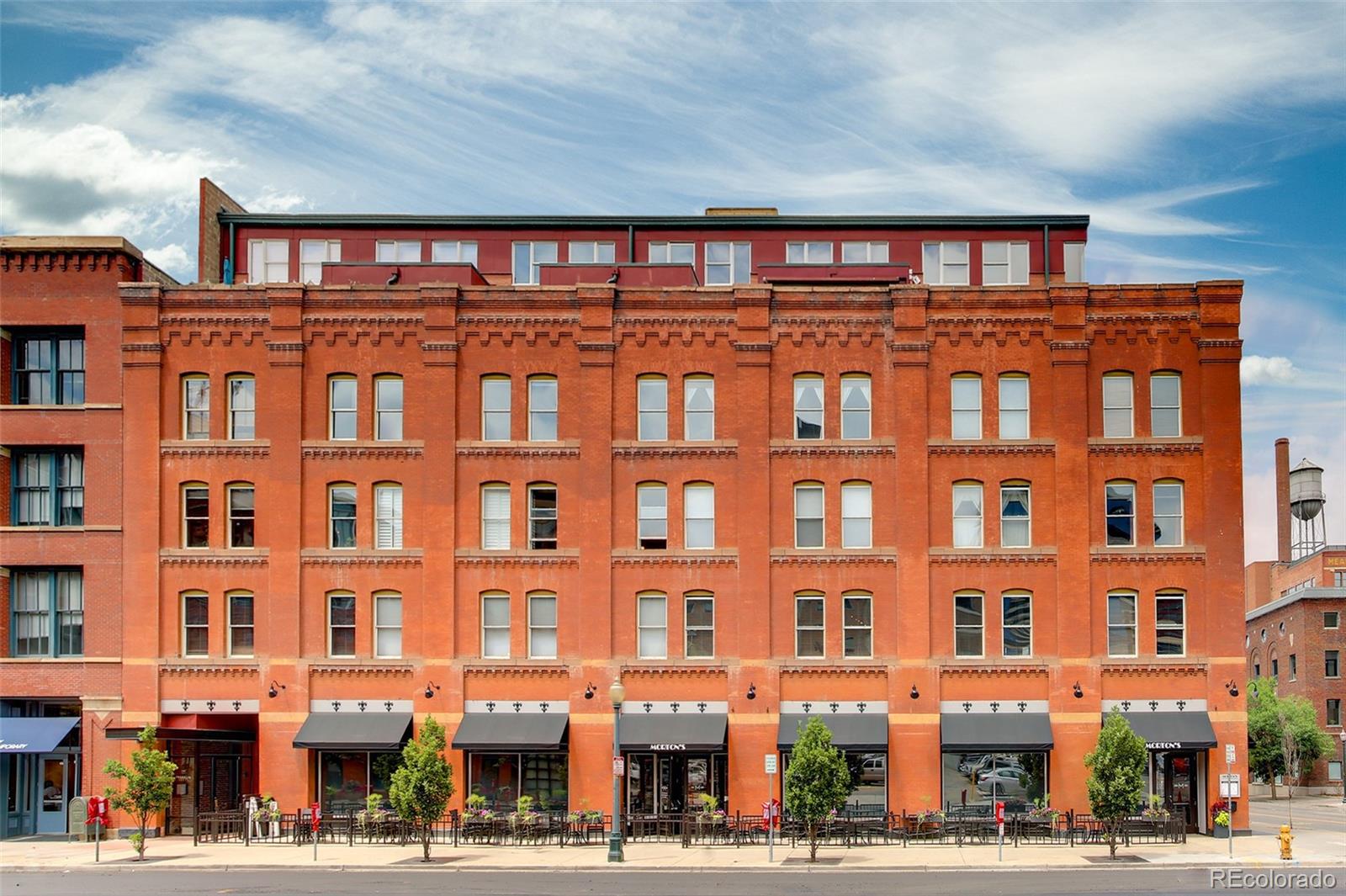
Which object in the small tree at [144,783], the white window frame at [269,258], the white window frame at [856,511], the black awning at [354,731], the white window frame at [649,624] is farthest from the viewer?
the white window frame at [269,258]

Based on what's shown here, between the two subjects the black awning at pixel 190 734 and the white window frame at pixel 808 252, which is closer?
the black awning at pixel 190 734

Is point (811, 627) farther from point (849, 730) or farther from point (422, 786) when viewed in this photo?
point (422, 786)

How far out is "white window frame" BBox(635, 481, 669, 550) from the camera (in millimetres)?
48531

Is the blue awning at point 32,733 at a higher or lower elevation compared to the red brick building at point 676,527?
lower

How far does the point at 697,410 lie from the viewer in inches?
1929

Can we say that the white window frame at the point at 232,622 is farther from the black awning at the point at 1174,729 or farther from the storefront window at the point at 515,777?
the black awning at the point at 1174,729

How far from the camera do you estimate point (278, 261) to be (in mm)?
55312

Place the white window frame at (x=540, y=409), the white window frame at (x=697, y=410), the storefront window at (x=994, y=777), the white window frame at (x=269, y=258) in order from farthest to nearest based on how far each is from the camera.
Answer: the white window frame at (x=269, y=258), the white window frame at (x=540, y=409), the white window frame at (x=697, y=410), the storefront window at (x=994, y=777)

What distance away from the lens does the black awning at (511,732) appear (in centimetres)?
4622

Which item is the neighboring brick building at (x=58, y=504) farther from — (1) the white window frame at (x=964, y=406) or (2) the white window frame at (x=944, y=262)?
(2) the white window frame at (x=944, y=262)

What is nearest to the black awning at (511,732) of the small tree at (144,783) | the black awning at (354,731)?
the black awning at (354,731)

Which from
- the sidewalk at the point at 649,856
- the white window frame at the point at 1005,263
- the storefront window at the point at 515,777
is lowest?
the sidewalk at the point at 649,856

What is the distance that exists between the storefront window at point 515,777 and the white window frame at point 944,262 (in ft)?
71.6

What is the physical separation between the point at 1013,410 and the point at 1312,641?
48544 millimetres
